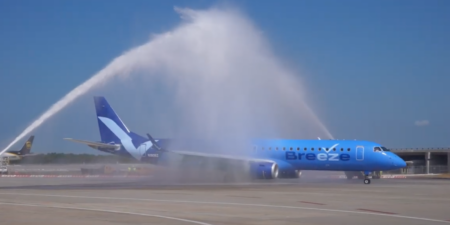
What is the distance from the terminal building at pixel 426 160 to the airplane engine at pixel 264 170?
34855 mm

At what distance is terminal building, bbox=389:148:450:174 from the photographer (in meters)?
80.1

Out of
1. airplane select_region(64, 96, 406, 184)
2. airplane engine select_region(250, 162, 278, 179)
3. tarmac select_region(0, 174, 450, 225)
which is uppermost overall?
airplane select_region(64, 96, 406, 184)

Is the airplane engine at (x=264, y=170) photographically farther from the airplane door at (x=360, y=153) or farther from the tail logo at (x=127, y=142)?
the tail logo at (x=127, y=142)

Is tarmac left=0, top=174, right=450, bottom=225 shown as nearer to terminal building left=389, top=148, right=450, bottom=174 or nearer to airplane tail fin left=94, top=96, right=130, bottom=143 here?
airplane tail fin left=94, top=96, right=130, bottom=143

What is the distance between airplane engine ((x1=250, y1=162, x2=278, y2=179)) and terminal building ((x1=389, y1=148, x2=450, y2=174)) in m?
34.9

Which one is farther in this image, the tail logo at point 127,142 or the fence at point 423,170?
the fence at point 423,170

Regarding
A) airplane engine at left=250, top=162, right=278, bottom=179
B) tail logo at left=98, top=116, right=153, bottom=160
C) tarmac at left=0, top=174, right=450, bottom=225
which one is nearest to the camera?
tarmac at left=0, top=174, right=450, bottom=225

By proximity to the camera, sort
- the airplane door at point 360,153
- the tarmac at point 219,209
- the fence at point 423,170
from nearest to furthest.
→ 1. the tarmac at point 219,209
2. the airplane door at point 360,153
3. the fence at point 423,170

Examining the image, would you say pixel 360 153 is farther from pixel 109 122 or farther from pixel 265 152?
pixel 109 122

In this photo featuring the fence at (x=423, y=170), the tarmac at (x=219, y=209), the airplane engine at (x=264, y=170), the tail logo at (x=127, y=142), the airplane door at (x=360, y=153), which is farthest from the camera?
the fence at (x=423, y=170)

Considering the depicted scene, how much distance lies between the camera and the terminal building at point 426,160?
263ft

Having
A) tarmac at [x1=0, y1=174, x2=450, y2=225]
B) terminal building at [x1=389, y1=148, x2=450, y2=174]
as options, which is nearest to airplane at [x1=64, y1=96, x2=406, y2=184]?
tarmac at [x1=0, y1=174, x2=450, y2=225]

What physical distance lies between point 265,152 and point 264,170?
3444 mm

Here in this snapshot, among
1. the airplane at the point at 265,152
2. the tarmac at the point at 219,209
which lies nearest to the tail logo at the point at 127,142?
the airplane at the point at 265,152
